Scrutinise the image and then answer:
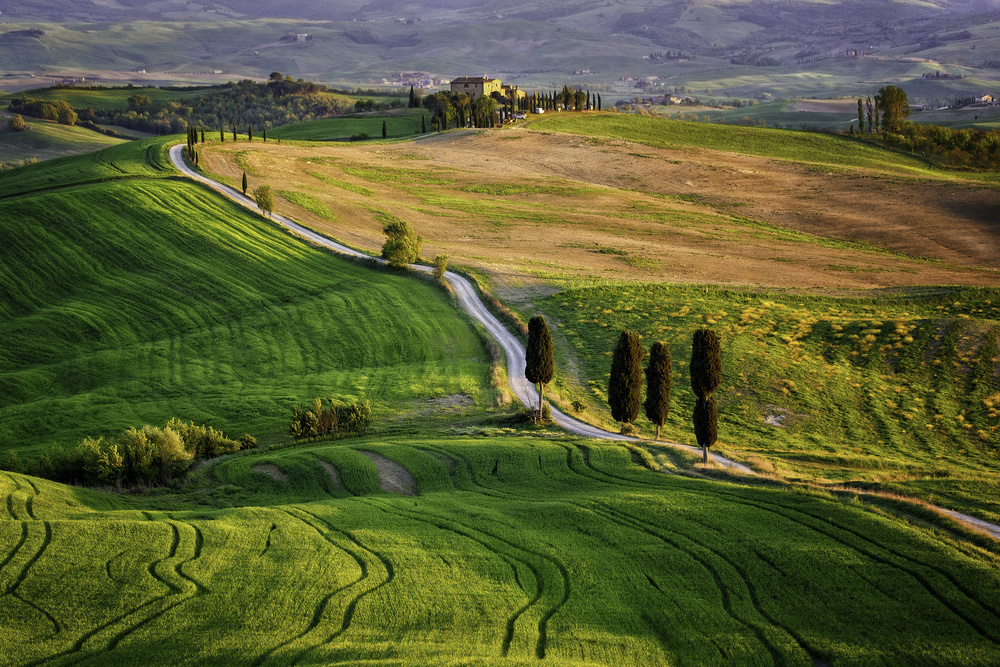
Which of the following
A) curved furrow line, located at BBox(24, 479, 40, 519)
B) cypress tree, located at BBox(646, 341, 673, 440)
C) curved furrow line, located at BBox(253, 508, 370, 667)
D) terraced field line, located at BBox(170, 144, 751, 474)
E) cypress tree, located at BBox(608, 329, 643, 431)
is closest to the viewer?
curved furrow line, located at BBox(253, 508, 370, 667)

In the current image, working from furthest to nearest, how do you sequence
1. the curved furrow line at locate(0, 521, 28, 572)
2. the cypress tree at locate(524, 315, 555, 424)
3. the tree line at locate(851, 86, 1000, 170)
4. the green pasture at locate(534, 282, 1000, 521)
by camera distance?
the tree line at locate(851, 86, 1000, 170)
the cypress tree at locate(524, 315, 555, 424)
the green pasture at locate(534, 282, 1000, 521)
the curved furrow line at locate(0, 521, 28, 572)

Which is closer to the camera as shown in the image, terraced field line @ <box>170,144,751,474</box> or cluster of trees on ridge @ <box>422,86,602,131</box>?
terraced field line @ <box>170,144,751,474</box>

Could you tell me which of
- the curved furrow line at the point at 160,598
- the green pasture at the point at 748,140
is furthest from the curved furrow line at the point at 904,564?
the green pasture at the point at 748,140

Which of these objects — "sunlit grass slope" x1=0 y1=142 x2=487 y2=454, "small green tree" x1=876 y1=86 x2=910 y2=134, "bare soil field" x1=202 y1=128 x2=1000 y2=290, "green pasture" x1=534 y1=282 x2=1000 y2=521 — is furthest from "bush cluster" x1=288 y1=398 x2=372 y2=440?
"small green tree" x1=876 y1=86 x2=910 y2=134

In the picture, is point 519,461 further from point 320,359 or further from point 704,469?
point 320,359

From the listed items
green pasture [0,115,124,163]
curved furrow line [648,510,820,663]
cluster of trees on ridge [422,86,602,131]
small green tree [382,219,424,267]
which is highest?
cluster of trees on ridge [422,86,602,131]

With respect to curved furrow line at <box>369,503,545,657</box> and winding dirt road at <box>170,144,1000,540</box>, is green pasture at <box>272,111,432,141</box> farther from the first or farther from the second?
curved furrow line at <box>369,503,545,657</box>

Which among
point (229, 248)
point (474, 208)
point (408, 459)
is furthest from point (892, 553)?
point (474, 208)
